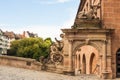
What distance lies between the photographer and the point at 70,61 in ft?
88.7

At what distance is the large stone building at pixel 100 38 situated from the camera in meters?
26.7

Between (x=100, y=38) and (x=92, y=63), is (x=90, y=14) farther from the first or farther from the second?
(x=92, y=63)

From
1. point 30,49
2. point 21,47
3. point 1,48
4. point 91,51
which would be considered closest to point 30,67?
point 91,51

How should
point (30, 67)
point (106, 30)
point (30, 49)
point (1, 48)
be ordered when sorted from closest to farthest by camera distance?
1. point (106, 30)
2. point (30, 67)
3. point (30, 49)
4. point (1, 48)

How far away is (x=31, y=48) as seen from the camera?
272 ft

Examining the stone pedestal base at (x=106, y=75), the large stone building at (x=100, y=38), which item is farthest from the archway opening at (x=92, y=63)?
the stone pedestal base at (x=106, y=75)

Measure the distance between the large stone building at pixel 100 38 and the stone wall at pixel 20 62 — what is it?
245 cm

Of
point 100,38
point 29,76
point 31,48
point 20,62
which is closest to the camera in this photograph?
point 29,76

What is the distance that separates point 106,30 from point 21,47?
2511 inches

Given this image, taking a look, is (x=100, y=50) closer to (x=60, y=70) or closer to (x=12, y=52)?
(x=60, y=70)

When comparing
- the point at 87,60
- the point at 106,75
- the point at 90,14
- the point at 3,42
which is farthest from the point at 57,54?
the point at 3,42

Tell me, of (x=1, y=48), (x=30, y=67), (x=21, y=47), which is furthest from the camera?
(x=1, y=48)

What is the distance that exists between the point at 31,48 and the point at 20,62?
53.4m

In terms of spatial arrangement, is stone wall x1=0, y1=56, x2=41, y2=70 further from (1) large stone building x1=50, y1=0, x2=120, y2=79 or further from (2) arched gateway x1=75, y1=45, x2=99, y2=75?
(2) arched gateway x1=75, y1=45, x2=99, y2=75
